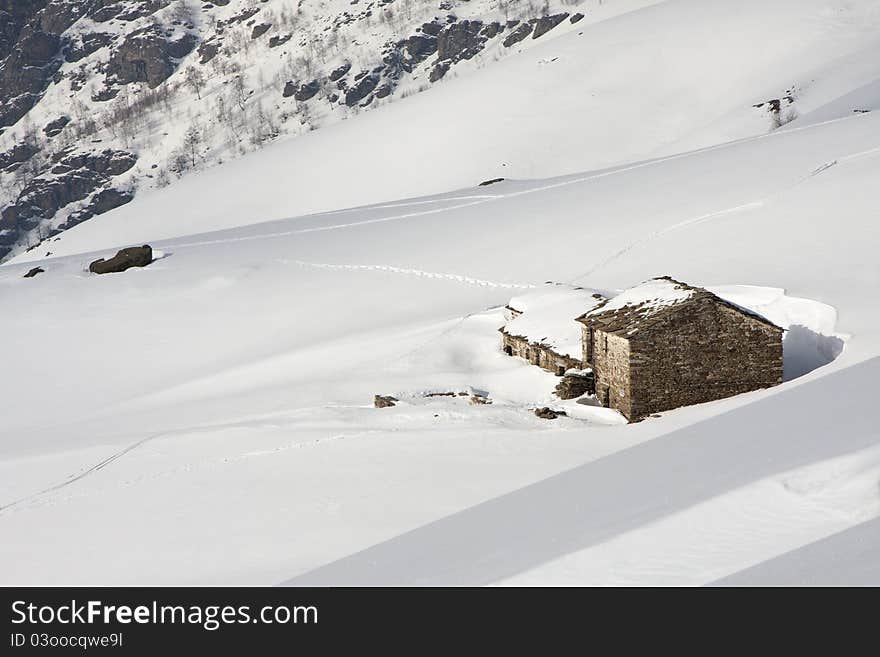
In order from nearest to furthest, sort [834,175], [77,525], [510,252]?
[77,525], [834,175], [510,252]

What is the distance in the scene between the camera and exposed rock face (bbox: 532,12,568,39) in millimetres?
137375

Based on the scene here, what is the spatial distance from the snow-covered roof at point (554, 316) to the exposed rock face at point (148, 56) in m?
172

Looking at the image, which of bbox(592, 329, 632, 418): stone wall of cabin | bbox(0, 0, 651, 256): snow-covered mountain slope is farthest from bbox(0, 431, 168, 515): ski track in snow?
bbox(0, 0, 651, 256): snow-covered mountain slope

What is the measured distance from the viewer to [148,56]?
191 metres

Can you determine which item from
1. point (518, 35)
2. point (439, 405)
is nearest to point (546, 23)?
point (518, 35)

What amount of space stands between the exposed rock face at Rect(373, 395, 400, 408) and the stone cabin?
4.94 m

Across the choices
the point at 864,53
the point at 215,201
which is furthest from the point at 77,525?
the point at 864,53

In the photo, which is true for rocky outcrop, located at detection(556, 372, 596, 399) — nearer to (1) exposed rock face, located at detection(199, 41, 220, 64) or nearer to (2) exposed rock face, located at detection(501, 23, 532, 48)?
(2) exposed rock face, located at detection(501, 23, 532, 48)

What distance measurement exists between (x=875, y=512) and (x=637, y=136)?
196ft

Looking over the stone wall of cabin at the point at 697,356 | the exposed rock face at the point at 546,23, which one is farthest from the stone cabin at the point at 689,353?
the exposed rock face at the point at 546,23

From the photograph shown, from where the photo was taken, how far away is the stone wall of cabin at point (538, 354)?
23391mm

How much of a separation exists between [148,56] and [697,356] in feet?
614

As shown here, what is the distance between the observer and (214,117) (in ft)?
531
